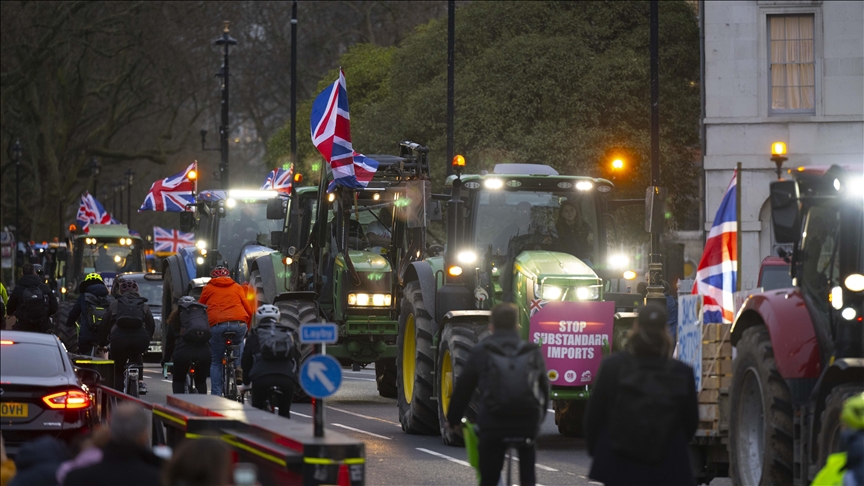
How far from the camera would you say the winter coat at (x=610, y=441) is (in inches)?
327

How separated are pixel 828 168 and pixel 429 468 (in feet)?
17.7

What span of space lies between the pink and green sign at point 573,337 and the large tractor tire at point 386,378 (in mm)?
8641

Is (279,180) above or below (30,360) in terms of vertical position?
above

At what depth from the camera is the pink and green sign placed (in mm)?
16438

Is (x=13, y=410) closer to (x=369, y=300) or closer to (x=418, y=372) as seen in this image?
(x=418, y=372)

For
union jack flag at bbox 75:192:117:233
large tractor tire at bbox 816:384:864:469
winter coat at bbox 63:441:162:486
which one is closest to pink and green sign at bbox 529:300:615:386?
large tractor tire at bbox 816:384:864:469

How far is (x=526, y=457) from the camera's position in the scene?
10.3 m

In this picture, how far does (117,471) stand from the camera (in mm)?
7273

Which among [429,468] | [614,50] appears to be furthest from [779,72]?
[429,468]

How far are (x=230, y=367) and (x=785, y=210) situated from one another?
35.4ft

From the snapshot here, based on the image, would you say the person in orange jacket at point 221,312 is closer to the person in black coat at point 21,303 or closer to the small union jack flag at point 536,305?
the person in black coat at point 21,303

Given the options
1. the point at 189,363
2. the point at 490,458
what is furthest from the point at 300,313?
the point at 490,458

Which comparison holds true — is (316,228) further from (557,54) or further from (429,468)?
(557,54)

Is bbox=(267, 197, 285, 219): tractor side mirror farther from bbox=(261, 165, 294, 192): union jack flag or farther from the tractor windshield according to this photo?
bbox=(261, 165, 294, 192): union jack flag
